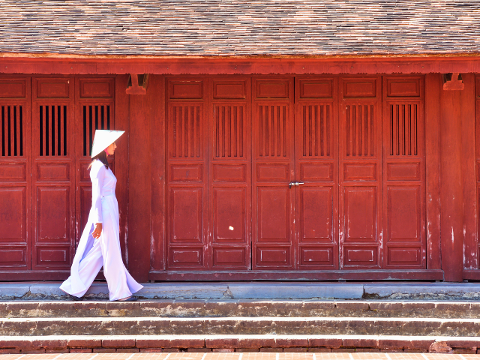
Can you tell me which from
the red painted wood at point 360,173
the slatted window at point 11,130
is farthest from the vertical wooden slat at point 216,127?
the slatted window at point 11,130

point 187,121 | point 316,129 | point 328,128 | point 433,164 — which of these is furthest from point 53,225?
point 433,164

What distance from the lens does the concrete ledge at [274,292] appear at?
7.07 m

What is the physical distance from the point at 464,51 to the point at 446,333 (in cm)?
352

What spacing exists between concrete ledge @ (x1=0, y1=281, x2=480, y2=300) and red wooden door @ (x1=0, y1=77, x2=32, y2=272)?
529mm

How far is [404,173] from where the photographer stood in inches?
300

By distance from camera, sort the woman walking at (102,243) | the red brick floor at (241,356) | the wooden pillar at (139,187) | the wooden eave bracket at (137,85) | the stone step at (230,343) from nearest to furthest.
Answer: the red brick floor at (241,356) → the stone step at (230,343) → the woman walking at (102,243) → the wooden eave bracket at (137,85) → the wooden pillar at (139,187)

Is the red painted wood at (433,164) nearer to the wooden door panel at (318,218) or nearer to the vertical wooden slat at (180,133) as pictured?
the wooden door panel at (318,218)

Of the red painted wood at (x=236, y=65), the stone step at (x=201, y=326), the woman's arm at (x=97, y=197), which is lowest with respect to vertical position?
the stone step at (x=201, y=326)

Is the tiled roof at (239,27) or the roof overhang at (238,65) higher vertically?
the tiled roof at (239,27)

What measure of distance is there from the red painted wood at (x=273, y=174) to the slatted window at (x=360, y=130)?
820mm

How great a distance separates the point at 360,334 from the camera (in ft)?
21.0

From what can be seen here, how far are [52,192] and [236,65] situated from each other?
321 cm

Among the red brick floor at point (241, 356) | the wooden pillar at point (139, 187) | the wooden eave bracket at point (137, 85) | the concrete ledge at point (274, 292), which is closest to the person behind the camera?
the red brick floor at point (241, 356)

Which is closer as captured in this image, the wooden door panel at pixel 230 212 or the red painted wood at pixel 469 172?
the red painted wood at pixel 469 172
